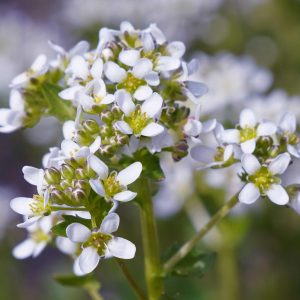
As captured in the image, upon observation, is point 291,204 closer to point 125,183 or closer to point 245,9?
point 125,183

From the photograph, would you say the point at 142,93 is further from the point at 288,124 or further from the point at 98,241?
the point at 288,124

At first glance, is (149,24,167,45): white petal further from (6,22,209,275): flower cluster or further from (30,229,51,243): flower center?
(30,229,51,243): flower center

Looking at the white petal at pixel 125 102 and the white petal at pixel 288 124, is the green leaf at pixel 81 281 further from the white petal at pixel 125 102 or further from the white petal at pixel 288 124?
the white petal at pixel 288 124

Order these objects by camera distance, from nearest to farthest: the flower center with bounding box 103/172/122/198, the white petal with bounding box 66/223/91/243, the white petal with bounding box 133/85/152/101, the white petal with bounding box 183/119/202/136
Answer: the white petal with bounding box 66/223/91/243 < the flower center with bounding box 103/172/122/198 < the white petal with bounding box 133/85/152/101 < the white petal with bounding box 183/119/202/136

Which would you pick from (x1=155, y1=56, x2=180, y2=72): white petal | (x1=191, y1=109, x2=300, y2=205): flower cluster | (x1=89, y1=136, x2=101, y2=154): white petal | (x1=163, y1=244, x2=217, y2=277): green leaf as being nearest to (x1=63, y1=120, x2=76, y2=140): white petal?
(x1=89, y1=136, x2=101, y2=154): white petal

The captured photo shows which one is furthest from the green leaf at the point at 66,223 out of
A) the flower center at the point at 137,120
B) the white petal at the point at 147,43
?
the white petal at the point at 147,43

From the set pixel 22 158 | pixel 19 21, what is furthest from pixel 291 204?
pixel 19 21

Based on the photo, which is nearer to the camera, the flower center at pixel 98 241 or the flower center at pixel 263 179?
the flower center at pixel 98 241
